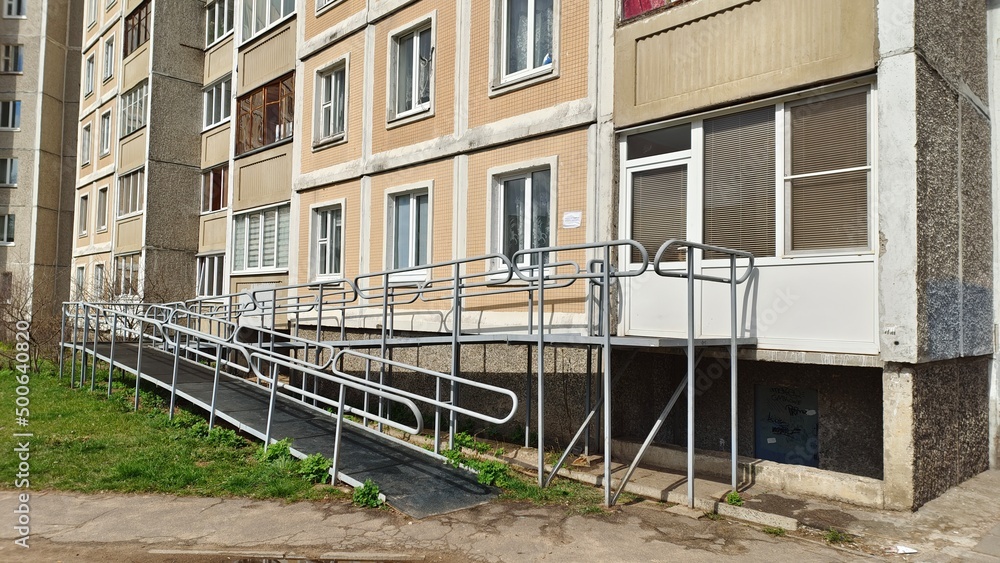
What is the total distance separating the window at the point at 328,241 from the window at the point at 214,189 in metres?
7.64

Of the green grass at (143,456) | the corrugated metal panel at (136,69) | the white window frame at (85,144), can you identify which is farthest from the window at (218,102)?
the green grass at (143,456)

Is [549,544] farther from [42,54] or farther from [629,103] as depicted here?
[42,54]

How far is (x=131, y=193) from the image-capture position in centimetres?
2289

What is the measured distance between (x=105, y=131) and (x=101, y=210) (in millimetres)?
2851

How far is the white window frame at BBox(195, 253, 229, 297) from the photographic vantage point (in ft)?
66.2

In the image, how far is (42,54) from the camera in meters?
31.5

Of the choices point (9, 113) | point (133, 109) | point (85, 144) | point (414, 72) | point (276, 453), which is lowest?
point (276, 453)

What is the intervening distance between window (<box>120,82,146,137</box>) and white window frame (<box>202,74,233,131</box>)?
2.00 metres

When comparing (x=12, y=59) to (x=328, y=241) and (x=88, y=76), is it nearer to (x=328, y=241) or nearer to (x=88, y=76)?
(x=88, y=76)

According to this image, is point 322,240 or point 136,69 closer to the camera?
point 322,240

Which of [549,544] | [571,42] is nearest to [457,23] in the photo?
[571,42]

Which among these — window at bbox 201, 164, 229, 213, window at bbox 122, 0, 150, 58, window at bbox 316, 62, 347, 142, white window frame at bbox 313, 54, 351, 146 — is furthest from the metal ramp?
window at bbox 122, 0, 150, 58

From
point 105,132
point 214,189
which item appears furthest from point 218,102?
point 105,132

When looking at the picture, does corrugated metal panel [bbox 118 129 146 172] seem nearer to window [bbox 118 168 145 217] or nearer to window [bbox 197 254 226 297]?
window [bbox 118 168 145 217]
